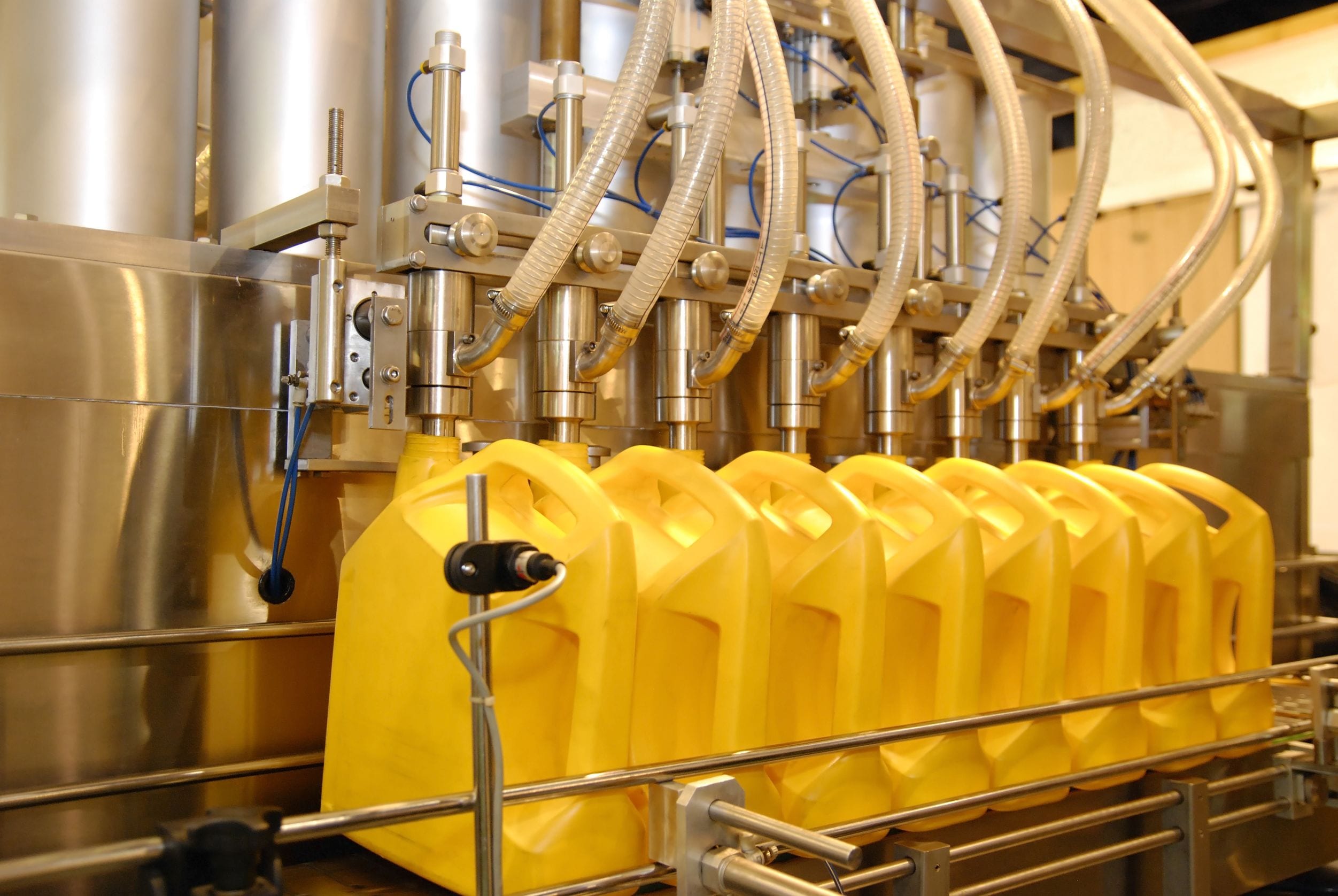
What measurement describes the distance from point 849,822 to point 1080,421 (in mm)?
1031

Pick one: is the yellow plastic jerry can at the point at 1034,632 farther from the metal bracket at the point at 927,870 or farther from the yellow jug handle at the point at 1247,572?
the yellow jug handle at the point at 1247,572

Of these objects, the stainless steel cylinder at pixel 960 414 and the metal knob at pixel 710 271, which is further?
the stainless steel cylinder at pixel 960 414

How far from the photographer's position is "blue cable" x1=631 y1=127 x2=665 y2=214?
1530mm

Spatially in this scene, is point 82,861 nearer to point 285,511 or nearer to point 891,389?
point 285,511

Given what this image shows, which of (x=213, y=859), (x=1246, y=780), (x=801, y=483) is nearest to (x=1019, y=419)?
(x=1246, y=780)

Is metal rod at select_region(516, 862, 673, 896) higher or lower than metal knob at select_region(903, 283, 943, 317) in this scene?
lower

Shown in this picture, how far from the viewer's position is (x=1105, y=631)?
1436mm

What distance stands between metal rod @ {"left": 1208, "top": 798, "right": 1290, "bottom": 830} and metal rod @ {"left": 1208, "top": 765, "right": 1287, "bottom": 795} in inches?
1.1

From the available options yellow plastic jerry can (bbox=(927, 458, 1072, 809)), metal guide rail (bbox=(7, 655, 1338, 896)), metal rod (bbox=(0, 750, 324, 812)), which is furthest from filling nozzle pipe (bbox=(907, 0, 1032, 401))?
metal rod (bbox=(0, 750, 324, 812))

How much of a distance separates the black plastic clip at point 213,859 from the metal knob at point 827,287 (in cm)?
105

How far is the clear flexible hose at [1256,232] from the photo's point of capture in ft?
5.95

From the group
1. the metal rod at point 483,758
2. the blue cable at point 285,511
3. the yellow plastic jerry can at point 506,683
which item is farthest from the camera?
the blue cable at point 285,511

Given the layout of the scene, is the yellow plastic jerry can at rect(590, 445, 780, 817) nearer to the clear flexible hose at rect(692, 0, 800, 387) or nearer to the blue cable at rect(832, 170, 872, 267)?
the clear flexible hose at rect(692, 0, 800, 387)

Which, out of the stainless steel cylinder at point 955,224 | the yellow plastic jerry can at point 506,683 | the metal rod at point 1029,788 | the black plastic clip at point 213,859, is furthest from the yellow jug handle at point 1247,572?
the black plastic clip at point 213,859
